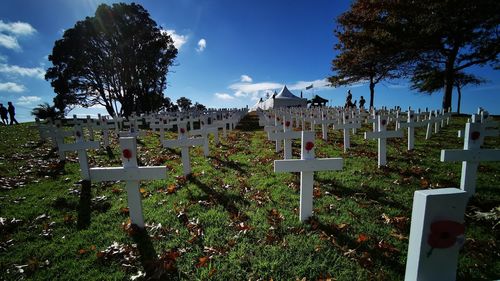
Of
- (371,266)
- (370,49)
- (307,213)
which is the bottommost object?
(371,266)

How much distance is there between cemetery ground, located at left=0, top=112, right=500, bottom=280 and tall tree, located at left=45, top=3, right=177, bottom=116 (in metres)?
24.4

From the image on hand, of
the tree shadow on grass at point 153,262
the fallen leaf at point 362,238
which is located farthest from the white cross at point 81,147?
the fallen leaf at point 362,238

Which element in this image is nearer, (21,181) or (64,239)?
(64,239)

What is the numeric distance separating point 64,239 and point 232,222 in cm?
249

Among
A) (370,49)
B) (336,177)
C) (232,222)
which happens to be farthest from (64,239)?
(370,49)

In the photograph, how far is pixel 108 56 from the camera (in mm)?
27406

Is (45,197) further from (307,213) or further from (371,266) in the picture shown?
(371,266)

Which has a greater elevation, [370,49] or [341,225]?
[370,49]

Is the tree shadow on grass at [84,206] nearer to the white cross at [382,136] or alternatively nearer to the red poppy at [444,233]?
the red poppy at [444,233]

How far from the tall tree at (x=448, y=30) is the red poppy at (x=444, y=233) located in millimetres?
21531

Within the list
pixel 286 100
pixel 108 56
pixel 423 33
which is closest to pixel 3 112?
pixel 108 56

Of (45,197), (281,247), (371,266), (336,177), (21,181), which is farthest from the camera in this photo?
(21,181)

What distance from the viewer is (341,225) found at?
368 cm

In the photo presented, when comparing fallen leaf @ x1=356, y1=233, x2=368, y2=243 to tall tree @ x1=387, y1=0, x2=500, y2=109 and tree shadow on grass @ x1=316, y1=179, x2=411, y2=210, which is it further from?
tall tree @ x1=387, y1=0, x2=500, y2=109
